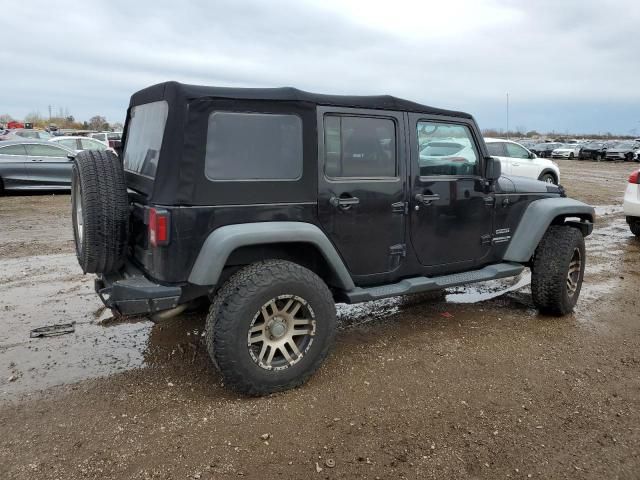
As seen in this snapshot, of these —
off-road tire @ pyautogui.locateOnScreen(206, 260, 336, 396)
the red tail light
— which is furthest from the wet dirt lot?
the red tail light

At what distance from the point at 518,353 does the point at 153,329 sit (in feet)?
10.1

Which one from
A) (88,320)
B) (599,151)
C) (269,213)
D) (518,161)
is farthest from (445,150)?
(599,151)

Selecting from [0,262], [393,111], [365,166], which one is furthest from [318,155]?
[0,262]

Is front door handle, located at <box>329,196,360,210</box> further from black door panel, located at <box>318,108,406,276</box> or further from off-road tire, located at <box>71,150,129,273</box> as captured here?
off-road tire, located at <box>71,150,129,273</box>

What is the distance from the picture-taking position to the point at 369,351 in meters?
4.18

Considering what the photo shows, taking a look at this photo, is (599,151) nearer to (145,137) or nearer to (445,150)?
(445,150)

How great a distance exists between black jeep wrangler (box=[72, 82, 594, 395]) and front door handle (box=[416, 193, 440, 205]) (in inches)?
0.5

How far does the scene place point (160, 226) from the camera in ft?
10.1

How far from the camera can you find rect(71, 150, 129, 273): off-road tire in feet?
11.0

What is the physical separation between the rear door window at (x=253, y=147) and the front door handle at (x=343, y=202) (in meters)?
Result: 0.31

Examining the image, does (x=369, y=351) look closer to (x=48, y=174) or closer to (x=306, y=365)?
(x=306, y=365)

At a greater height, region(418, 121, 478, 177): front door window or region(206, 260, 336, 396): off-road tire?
region(418, 121, 478, 177): front door window

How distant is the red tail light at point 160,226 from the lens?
307 cm

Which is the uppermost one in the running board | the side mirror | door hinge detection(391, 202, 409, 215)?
the side mirror
